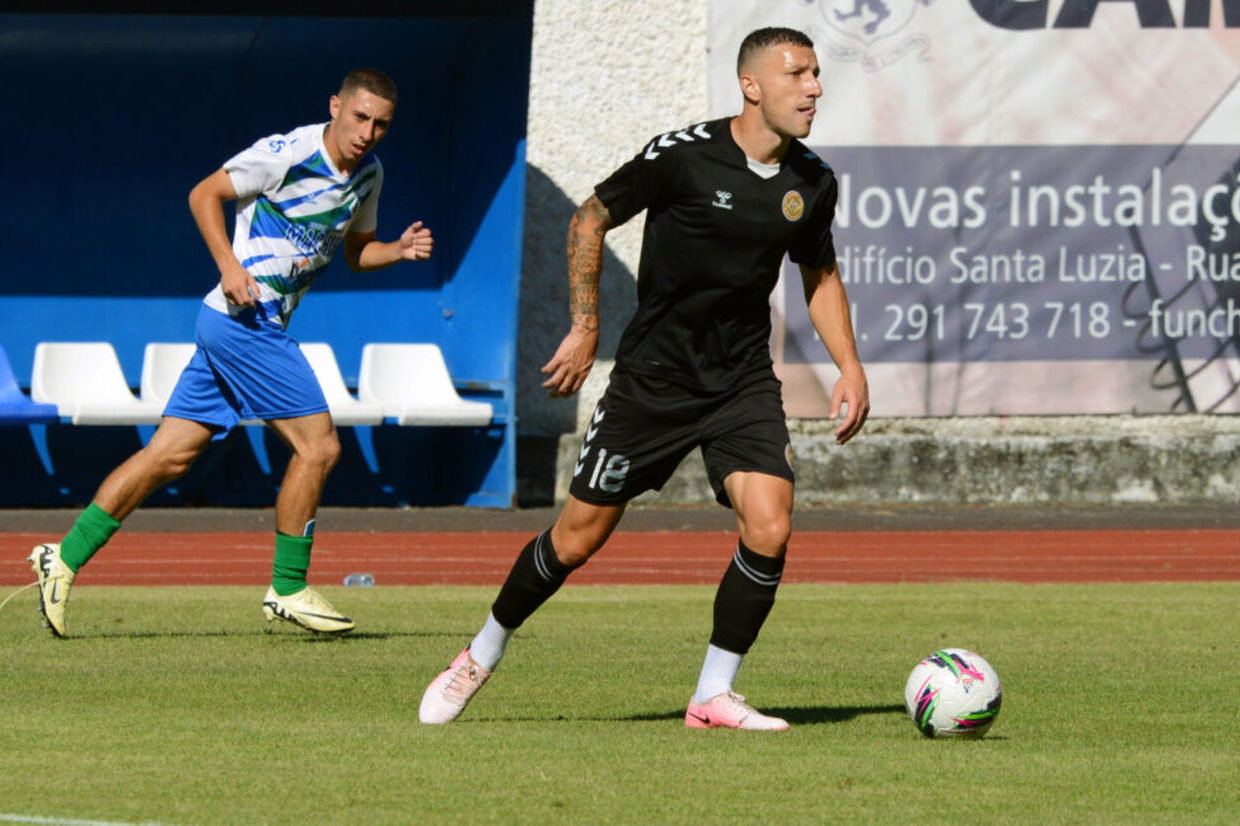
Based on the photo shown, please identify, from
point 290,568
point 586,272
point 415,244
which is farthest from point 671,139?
point 290,568

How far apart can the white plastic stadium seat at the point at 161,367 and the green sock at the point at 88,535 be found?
26.9 ft

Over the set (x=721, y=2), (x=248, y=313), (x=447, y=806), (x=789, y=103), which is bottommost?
(x=447, y=806)

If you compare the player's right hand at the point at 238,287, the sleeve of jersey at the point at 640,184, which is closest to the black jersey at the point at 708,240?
the sleeve of jersey at the point at 640,184

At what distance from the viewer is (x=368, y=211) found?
9.15 metres

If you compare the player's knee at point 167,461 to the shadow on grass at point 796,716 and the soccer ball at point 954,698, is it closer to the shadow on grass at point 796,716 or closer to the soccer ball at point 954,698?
the shadow on grass at point 796,716

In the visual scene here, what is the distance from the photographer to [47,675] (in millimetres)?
7586

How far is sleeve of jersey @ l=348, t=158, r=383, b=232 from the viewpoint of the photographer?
9062mm

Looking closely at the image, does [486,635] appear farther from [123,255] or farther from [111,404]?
[123,255]

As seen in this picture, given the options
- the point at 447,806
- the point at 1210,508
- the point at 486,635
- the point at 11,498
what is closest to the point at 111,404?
the point at 11,498

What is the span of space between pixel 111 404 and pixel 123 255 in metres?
1.98

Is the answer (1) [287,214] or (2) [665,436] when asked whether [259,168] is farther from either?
(2) [665,436]

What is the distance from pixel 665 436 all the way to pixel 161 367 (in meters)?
11.3

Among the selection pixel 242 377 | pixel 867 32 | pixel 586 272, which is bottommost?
pixel 242 377

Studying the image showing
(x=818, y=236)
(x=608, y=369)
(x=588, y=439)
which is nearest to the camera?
(x=588, y=439)
